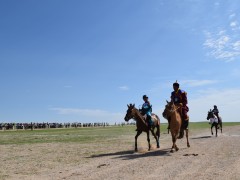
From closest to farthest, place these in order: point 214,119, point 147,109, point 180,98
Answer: point 180,98 < point 147,109 < point 214,119

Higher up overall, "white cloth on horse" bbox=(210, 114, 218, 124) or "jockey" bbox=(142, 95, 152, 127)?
"jockey" bbox=(142, 95, 152, 127)

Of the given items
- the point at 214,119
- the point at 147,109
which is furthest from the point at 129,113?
the point at 214,119

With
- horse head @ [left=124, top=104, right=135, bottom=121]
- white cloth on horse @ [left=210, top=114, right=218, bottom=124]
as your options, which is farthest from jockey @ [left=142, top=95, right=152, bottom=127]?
white cloth on horse @ [left=210, top=114, right=218, bottom=124]

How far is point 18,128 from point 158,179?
233 feet

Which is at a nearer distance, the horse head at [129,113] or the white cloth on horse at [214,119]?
the horse head at [129,113]

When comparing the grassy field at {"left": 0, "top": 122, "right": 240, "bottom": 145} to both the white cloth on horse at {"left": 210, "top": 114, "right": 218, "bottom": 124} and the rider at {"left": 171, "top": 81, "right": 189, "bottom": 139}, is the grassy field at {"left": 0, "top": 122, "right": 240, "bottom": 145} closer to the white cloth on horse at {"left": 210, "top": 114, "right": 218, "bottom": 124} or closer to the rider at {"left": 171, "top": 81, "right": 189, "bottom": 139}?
the white cloth on horse at {"left": 210, "top": 114, "right": 218, "bottom": 124}

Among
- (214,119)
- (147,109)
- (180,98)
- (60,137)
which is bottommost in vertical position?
(60,137)

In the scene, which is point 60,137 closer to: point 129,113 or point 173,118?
point 129,113

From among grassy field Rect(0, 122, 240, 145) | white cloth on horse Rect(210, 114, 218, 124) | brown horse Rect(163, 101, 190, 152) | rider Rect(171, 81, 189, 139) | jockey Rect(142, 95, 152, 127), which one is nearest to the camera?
brown horse Rect(163, 101, 190, 152)

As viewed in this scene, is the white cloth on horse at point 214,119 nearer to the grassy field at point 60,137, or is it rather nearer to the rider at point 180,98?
the grassy field at point 60,137

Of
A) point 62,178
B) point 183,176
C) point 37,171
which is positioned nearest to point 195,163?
point 183,176

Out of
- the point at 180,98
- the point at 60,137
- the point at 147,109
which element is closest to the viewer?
the point at 180,98

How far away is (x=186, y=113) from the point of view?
1841 cm

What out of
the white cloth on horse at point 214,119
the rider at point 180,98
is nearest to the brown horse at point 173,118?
the rider at point 180,98
